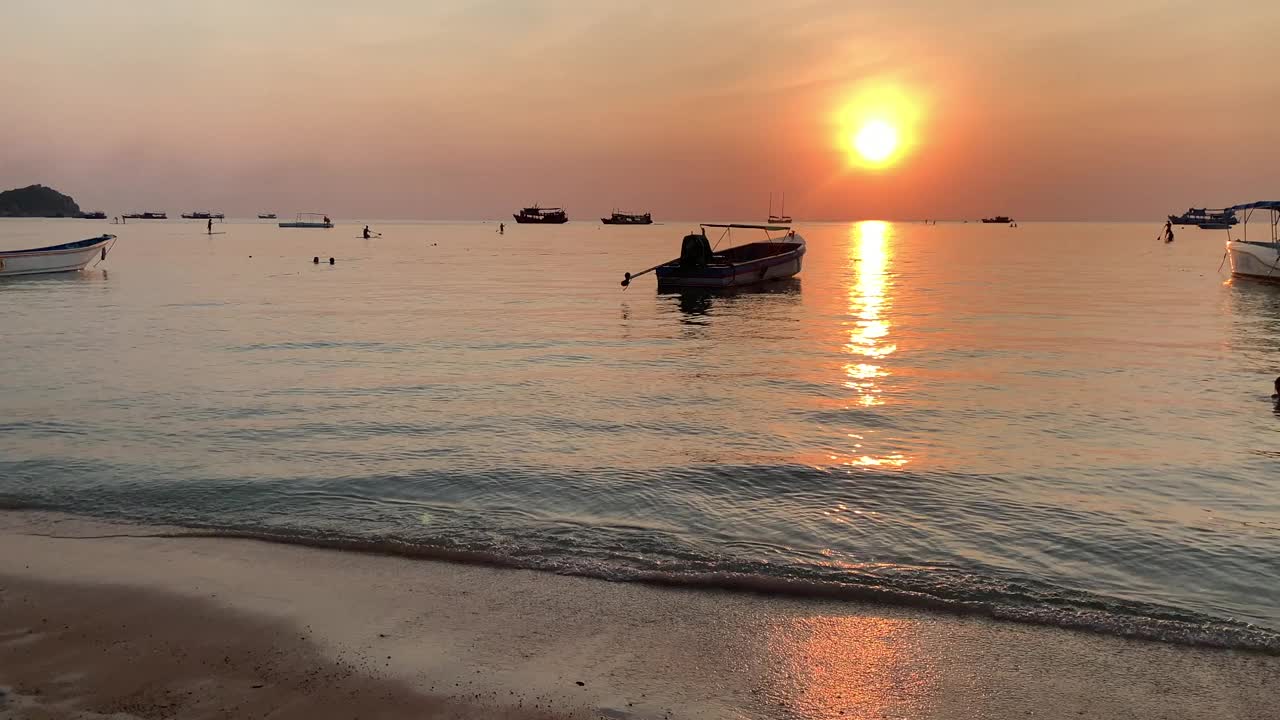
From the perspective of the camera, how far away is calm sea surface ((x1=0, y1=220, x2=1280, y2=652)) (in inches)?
322

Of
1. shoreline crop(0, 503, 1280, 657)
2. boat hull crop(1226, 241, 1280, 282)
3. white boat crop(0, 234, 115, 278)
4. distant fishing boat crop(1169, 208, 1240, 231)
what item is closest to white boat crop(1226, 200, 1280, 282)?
boat hull crop(1226, 241, 1280, 282)

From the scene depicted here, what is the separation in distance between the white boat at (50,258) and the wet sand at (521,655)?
5704 cm

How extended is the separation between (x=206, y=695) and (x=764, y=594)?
4.34 metres

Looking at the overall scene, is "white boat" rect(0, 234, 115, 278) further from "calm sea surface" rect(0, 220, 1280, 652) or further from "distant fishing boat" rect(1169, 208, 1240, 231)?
"distant fishing boat" rect(1169, 208, 1240, 231)

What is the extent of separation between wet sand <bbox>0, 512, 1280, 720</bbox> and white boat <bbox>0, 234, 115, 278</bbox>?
57.0m

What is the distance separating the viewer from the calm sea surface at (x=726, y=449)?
322 inches

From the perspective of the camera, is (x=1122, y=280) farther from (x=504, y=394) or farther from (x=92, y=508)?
(x=92, y=508)

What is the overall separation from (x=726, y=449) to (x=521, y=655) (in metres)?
7.32

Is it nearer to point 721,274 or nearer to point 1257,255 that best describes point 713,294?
point 721,274

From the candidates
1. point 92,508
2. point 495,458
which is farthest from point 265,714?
point 495,458

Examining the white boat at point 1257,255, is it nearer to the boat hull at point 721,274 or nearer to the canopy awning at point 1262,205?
the canopy awning at point 1262,205

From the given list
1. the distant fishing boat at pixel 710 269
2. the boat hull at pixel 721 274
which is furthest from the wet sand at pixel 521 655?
the boat hull at pixel 721 274

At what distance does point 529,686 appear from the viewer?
215 inches

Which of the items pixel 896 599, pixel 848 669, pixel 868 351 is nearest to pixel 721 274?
pixel 868 351
